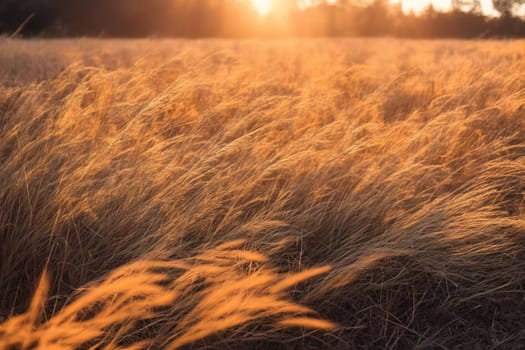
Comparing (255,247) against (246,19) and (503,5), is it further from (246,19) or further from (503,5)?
(246,19)

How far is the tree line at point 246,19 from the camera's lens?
25.1m

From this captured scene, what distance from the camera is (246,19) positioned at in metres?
29.1

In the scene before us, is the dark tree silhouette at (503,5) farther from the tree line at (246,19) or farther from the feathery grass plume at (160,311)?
the feathery grass plume at (160,311)

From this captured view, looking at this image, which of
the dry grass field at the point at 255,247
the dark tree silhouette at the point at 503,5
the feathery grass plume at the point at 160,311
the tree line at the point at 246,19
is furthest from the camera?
the tree line at the point at 246,19

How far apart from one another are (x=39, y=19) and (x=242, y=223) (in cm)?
2464

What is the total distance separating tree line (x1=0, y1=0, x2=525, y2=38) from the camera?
82.4ft

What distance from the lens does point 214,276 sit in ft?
5.16

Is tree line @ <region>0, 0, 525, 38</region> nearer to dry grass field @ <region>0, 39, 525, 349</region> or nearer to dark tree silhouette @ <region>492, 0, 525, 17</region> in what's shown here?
dark tree silhouette @ <region>492, 0, 525, 17</region>

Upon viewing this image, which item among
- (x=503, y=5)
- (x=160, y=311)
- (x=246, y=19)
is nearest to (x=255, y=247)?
(x=160, y=311)

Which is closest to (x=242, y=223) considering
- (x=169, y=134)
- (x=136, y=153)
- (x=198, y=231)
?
(x=198, y=231)

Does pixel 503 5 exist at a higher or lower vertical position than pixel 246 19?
lower

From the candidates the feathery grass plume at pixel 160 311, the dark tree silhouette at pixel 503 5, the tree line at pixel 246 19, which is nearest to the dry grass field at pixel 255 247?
the feathery grass plume at pixel 160 311

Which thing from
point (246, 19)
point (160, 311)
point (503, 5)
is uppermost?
point (246, 19)

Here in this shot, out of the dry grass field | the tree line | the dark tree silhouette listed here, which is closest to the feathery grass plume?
the dry grass field
